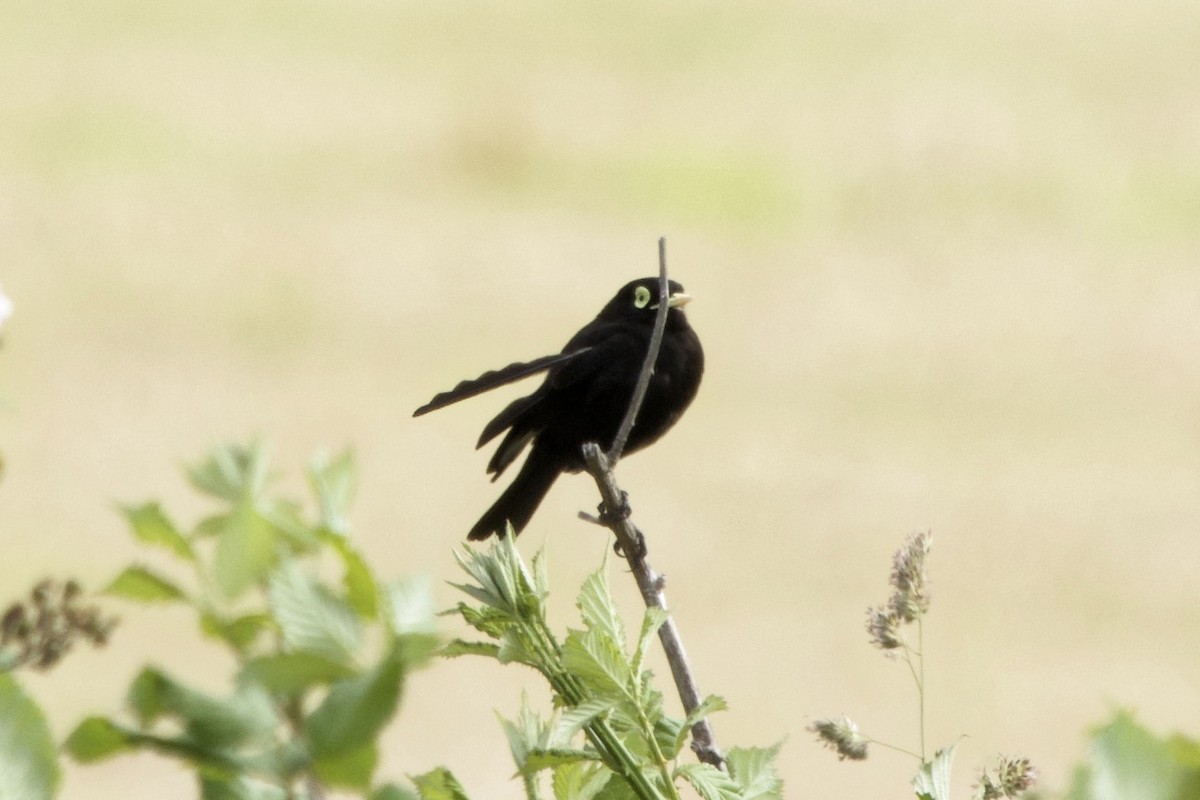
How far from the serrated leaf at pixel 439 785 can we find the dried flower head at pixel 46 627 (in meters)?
0.40

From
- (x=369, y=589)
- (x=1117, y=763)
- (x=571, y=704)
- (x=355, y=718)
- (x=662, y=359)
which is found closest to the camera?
(x=1117, y=763)

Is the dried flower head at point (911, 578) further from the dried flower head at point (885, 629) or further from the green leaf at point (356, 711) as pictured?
the green leaf at point (356, 711)

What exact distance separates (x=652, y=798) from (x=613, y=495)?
1.84 ft

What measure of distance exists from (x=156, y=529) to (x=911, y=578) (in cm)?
56

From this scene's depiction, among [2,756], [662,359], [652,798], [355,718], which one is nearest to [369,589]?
[355,718]

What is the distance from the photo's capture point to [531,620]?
2.59 feet

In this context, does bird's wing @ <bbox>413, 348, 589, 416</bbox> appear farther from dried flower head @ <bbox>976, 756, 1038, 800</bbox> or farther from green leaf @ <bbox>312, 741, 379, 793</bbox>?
dried flower head @ <bbox>976, 756, 1038, 800</bbox>

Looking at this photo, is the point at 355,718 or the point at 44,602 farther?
the point at 44,602

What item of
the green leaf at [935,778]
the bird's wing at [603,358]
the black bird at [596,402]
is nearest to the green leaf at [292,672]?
A: the green leaf at [935,778]

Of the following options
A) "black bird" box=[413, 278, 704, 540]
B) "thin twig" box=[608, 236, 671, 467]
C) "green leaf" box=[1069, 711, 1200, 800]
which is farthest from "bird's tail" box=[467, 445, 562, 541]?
"green leaf" box=[1069, 711, 1200, 800]

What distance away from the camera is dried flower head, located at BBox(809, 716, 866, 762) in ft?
2.77

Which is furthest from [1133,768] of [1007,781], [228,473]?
[228,473]

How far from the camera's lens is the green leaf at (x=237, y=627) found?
117 cm

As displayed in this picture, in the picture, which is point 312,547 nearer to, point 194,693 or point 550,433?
point 194,693
